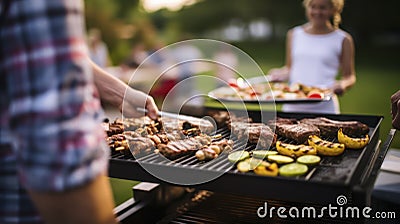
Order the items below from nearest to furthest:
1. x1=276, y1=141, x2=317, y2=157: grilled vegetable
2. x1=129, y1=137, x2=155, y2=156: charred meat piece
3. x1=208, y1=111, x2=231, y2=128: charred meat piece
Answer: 1. x1=276, y1=141, x2=317, y2=157: grilled vegetable
2. x1=129, y1=137, x2=155, y2=156: charred meat piece
3. x1=208, y1=111, x2=231, y2=128: charred meat piece

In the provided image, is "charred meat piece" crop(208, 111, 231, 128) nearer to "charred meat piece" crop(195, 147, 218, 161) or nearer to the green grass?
"charred meat piece" crop(195, 147, 218, 161)

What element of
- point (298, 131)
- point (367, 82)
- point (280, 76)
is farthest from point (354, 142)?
point (367, 82)

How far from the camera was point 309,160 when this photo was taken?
7.11 feet

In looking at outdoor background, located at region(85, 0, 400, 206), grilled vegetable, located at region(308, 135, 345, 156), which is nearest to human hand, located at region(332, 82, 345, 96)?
grilled vegetable, located at region(308, 135, 345, 156)

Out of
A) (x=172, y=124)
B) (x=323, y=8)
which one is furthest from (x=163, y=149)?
(x=323, y=8)

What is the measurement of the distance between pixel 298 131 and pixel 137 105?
968mm

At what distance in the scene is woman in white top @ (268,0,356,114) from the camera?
4.35 meters

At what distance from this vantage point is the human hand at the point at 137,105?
2.83 metres

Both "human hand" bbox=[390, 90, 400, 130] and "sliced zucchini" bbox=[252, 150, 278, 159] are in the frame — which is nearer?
"sliced zucchini" bbox=[252, 150, 278, 159]

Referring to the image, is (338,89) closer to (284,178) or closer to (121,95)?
(121,95)

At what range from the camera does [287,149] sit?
2307 millimetres

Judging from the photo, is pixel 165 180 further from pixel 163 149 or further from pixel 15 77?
pixel 15 77

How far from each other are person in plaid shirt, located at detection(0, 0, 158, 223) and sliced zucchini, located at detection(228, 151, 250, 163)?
1.14 metres

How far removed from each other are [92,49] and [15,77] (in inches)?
427
